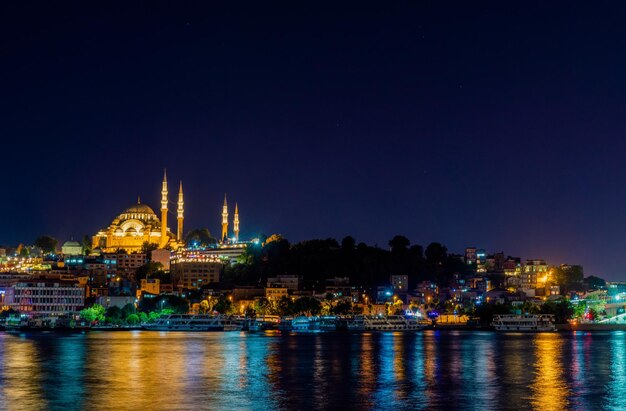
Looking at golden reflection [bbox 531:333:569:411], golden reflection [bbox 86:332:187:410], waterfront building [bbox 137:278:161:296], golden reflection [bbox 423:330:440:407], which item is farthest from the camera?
waterfront building [bbox 137:278:161:296]

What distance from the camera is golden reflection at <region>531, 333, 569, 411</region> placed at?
88.1ft

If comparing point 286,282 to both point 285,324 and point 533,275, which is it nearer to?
point 285,324

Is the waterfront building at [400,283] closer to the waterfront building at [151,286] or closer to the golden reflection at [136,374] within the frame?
the waterfront building at [151,286]

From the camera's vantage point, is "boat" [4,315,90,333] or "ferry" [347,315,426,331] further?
"ferry" [347,315,426,331]

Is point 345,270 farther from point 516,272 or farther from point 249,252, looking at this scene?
point 516,272

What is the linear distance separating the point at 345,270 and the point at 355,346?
49151 millimetres

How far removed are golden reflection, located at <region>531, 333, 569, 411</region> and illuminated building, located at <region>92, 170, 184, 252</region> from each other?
3619 inches

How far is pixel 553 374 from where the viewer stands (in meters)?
36.3

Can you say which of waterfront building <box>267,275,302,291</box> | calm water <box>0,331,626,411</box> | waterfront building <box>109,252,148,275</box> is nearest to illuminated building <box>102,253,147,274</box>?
waterfront building <box>109,252,148,275</box>

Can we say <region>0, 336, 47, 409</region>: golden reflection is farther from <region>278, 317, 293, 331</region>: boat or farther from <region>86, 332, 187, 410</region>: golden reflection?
<region>278, 317, 293, 331</region>: boat

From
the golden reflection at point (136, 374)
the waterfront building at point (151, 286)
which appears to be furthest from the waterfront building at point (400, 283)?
the golden reflection at point (136, 374)

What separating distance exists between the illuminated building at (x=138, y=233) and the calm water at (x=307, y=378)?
82.1 m

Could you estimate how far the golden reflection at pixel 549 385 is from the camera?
26.8 metres

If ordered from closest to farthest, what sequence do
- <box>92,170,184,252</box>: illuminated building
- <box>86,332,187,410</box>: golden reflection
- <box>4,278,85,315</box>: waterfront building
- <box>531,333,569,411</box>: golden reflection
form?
<box>531,333,569,411</box>: golden reflection → <box>86,332,187,410</box>: golden reflection → <box>4,278,85,315</box>: waterfront building → <box>92,170,184,252</box>: illuminated building
